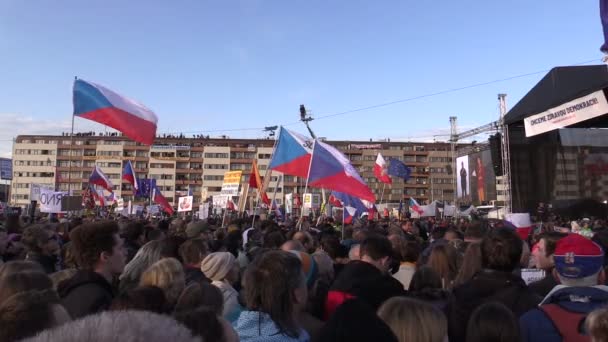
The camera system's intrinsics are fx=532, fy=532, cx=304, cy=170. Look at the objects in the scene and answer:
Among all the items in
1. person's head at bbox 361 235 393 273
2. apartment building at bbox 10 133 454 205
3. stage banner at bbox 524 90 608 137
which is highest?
apartment building at bbox 10 133 454 205

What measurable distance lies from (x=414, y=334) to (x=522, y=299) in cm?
149

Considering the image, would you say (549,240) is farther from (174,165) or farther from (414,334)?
(174,165)

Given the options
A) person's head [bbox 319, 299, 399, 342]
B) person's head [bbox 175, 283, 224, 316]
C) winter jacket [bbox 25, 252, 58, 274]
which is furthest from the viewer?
winter jacket [bbox 25, 252, 58, 274]

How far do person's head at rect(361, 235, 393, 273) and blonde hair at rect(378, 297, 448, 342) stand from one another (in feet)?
5.95

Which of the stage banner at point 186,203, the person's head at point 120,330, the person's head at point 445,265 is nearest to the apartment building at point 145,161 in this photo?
the stage banner at point 186,203

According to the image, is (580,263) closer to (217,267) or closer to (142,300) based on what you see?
(142,300)

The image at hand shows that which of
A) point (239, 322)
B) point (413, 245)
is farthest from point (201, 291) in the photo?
point (413, 245)

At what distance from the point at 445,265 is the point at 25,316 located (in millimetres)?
3954

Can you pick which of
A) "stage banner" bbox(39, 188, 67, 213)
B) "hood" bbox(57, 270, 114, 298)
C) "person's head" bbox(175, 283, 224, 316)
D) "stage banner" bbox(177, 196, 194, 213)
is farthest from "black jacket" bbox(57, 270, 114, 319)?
"stage banner" bbox(177, 196, 194, 213)

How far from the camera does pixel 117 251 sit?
4.20 metres

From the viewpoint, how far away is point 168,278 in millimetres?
4199

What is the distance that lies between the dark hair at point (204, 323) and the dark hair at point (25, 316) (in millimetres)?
550

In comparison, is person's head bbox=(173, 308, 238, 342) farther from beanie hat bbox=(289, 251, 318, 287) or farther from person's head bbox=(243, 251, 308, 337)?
beanie hat bbox=(289, 251, 318, 287)

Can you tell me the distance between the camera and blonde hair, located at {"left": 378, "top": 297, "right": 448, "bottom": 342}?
2658 millimetres
